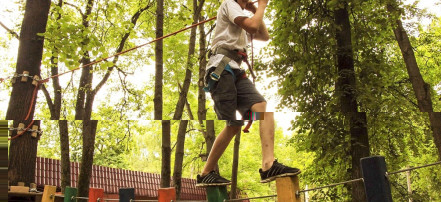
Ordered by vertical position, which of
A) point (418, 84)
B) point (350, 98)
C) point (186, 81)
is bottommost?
point (350, 98)

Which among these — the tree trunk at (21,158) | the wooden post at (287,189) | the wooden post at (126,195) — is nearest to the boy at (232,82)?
the wooden post at (287,189)

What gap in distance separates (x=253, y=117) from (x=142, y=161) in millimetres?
9325

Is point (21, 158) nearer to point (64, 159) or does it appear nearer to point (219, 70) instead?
point (219, 70)

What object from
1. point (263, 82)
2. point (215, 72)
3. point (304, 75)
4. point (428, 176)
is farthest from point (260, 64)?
point (215, 72)

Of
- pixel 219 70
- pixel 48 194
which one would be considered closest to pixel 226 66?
pixel 219 70

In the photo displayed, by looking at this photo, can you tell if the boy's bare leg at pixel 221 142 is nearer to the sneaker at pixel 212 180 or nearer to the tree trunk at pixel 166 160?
the sneaker at pixel 212 180

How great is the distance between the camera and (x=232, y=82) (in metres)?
2.48

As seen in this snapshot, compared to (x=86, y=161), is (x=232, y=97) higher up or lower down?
higher up

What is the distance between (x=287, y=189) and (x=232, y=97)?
620mm

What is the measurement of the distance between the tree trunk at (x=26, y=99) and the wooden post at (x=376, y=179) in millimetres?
4037

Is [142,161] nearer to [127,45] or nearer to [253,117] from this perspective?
[127,45]

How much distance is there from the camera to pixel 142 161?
11.4 m

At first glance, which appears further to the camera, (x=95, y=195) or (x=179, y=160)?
(x=179, y=160)

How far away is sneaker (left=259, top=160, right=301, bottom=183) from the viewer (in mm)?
2119
